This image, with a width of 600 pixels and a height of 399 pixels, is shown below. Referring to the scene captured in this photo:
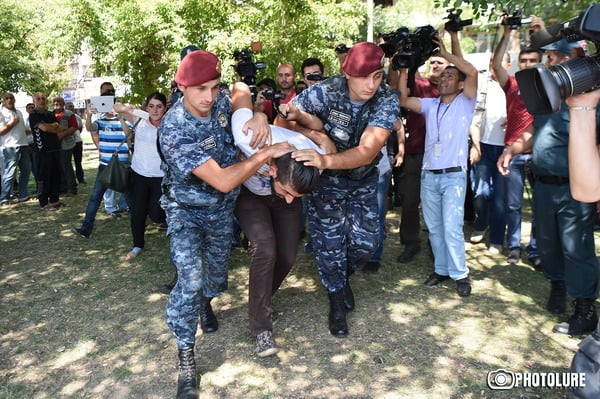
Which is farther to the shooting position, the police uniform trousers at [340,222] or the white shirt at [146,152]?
the white shirt at [146,152]

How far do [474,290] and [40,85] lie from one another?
20.4 metres

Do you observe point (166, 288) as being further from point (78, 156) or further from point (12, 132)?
point (78, 156)

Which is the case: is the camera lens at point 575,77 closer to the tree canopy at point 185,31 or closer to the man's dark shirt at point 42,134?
the tree canopy at point 185,31

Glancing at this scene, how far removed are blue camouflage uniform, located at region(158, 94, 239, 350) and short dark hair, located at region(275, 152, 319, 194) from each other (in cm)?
42

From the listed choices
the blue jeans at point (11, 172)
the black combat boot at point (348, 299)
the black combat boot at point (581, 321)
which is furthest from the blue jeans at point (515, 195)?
the blue jeans at point (11, 172)

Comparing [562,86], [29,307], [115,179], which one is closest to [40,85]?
[115,179]

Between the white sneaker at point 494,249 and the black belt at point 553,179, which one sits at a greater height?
the black belt at point 553,179

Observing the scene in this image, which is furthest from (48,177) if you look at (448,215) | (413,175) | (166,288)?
(448,215)

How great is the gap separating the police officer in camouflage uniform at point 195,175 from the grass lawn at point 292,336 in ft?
1.54

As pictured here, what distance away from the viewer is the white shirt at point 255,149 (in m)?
3.08

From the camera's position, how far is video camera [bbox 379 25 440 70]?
3969 millimetres

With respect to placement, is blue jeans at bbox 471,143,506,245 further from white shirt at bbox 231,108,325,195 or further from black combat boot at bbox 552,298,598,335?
white shirt at bbox 231,108,325,195

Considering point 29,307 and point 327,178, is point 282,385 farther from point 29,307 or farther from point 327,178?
point 29,307

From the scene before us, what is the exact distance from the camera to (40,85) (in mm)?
20250
